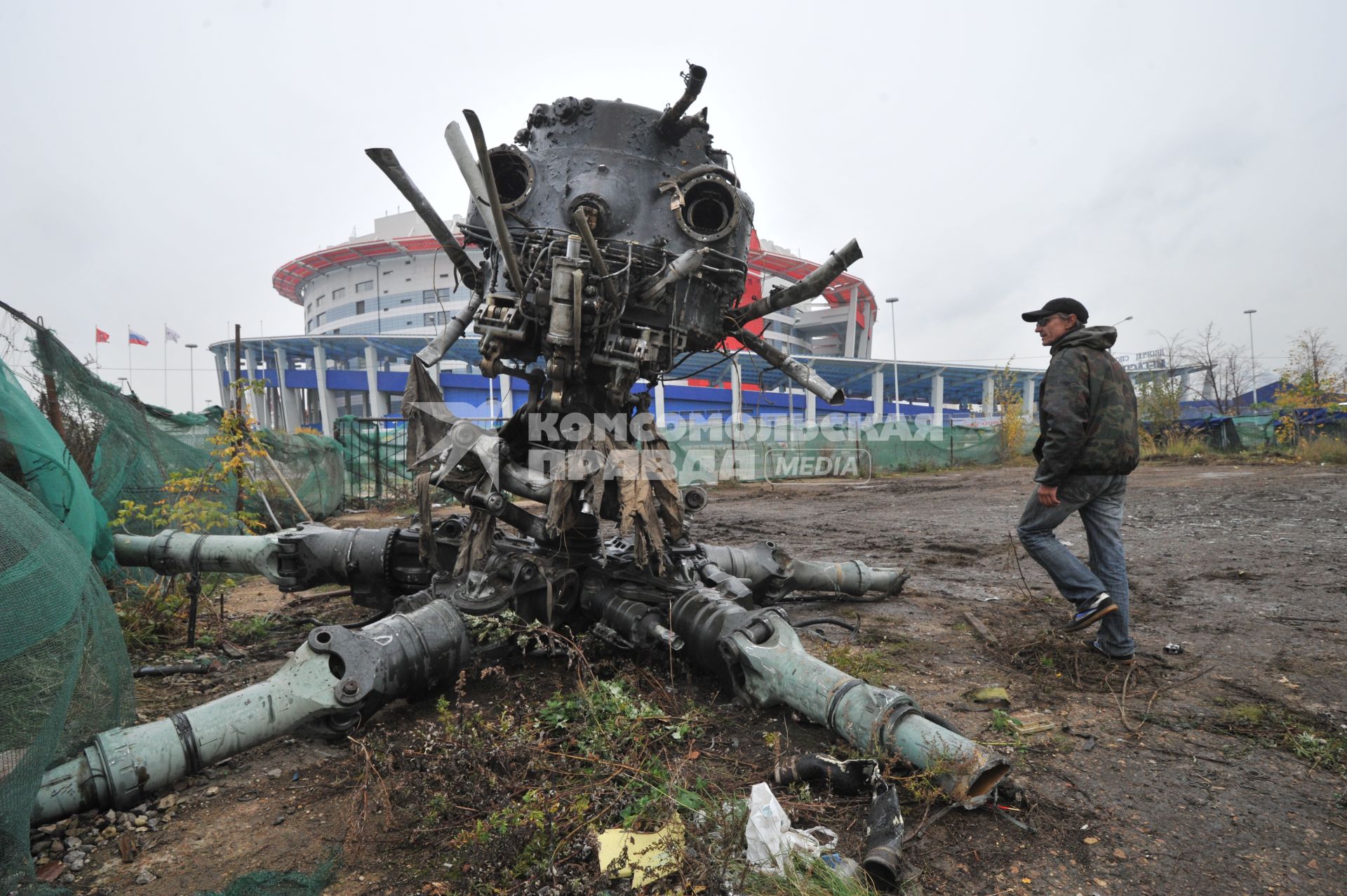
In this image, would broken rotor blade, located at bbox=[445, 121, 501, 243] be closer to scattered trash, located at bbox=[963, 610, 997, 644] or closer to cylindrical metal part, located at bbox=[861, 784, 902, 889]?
cylindrical metal part, located at bbox=[861, 784, 902, 889]

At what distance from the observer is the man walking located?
13.7 feet

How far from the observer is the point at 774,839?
7.29 feet

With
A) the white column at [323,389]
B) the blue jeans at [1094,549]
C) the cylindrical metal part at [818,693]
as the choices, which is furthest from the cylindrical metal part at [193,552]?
the white column at [323,389]

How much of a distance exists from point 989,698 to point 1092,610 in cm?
98

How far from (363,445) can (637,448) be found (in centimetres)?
1691

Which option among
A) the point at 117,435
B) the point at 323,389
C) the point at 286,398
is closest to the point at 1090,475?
the point at 117,435

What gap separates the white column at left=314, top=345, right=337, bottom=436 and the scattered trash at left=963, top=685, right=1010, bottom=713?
48365mm

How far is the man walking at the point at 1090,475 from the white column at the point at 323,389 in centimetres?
4823

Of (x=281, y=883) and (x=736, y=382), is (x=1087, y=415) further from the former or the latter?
(x=736, y=382)

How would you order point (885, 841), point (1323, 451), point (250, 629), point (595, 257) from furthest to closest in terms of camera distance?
point (1323, 451) → point (250, 629) → point (595, 257) → point (885, 841)

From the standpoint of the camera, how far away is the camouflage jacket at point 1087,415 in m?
4.19

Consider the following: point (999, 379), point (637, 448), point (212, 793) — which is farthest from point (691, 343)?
point (999, 379)

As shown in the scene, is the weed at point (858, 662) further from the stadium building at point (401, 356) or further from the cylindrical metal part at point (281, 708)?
the stadium building at point (401, 356)

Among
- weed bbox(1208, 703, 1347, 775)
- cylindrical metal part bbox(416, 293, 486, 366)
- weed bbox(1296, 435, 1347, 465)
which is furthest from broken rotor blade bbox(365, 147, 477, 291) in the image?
weed bbox(1296, 435, 1347, 465)
